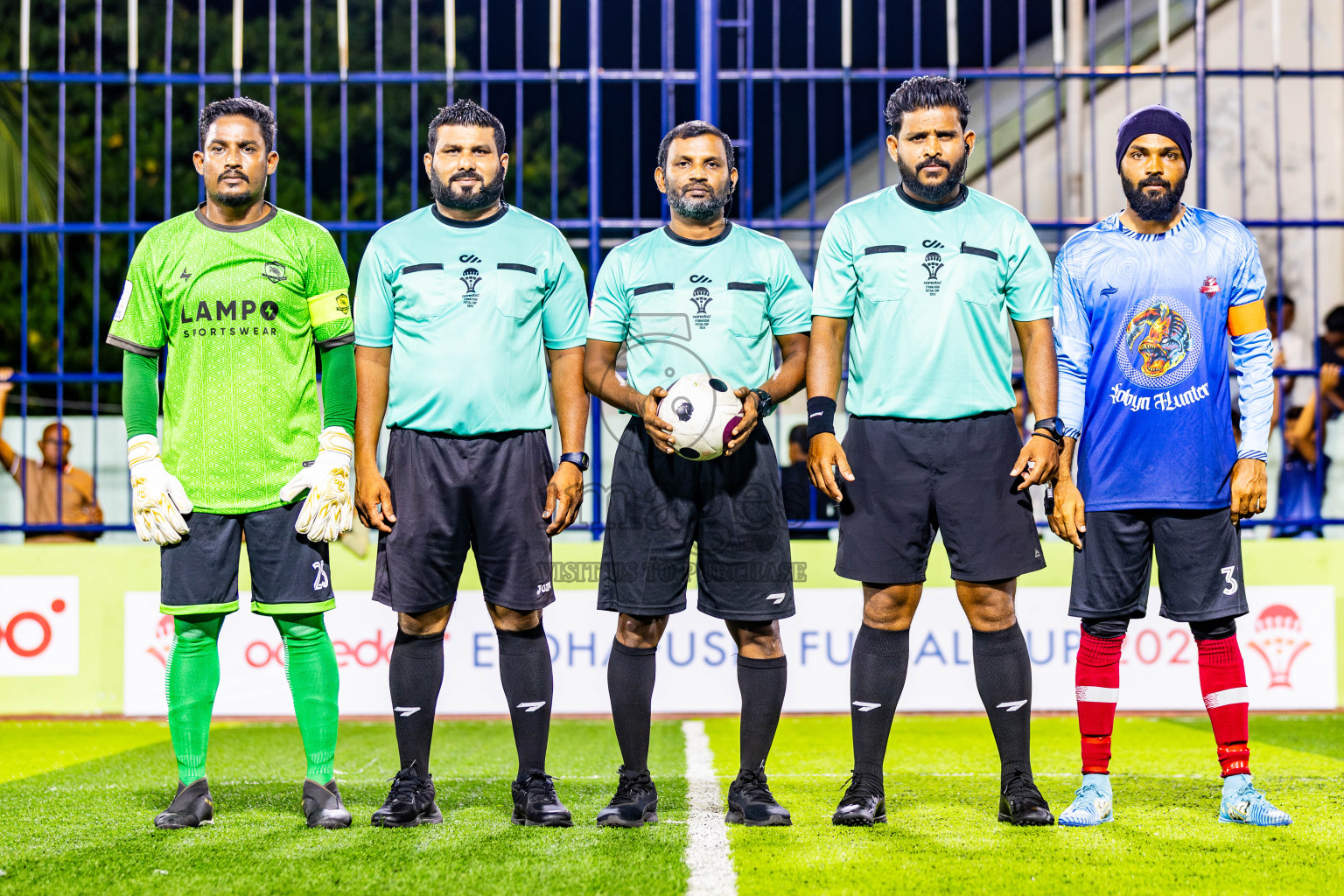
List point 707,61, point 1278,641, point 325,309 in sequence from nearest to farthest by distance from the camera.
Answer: point 325,309 → point 1278,641 → point 707,61

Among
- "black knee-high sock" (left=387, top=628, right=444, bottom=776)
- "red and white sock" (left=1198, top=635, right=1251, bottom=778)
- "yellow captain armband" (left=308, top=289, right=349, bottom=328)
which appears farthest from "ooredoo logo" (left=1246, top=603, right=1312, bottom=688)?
"yellow captain armband" (left=308, top=289, right=349, bottom=328)

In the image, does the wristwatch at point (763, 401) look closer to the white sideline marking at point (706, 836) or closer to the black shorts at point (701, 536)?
the black shorts at point (701, 536)

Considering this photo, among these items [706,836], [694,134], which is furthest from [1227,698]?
[694,134]

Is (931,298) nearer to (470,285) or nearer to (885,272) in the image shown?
(885,272)

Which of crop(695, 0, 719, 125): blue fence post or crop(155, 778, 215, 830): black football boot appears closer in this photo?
crop(155, 778, 215, 830): black football boot

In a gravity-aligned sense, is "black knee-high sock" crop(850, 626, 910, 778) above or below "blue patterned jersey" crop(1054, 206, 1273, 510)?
below

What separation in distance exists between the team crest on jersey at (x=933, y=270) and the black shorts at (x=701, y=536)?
0.71m

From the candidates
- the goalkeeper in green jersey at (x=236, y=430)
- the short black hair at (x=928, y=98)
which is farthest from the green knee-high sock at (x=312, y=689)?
the short black hair at (x=928, y=98)

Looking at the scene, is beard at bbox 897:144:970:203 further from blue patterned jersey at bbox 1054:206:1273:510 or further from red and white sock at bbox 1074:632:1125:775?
red and white sock at bbox 1074:632:1125:775

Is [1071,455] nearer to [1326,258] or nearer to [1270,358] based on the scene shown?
[1270,358]

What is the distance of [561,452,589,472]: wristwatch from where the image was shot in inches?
167

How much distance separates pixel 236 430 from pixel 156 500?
313mm

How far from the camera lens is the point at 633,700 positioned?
417cm

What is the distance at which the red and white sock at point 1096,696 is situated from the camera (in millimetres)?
4184
